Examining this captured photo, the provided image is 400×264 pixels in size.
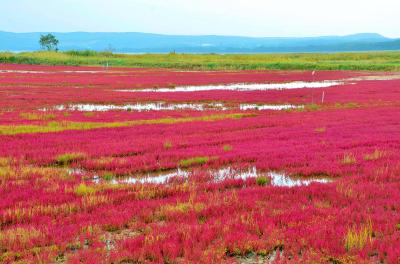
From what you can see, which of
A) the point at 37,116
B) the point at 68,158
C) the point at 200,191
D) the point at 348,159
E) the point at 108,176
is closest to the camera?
the point at 200,191

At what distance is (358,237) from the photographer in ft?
24.7

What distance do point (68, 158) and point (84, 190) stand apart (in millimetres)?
4775

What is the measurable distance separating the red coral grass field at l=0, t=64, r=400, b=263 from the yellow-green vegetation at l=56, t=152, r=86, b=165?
0.05 meters

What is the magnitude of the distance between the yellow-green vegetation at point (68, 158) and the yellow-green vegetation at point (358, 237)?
1000cm

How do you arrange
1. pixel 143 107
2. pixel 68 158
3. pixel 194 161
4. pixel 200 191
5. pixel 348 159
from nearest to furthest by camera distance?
1. pixel 200 191
2. pixel 348 159
3. pixel 194 161
4. pixel 68 158
5. pixel 143 107

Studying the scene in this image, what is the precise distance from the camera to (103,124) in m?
25.0

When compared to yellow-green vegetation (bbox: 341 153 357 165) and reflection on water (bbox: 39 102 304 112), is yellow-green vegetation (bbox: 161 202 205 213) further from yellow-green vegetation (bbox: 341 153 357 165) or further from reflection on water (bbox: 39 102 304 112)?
reflection on water (bbox: 39 102 304 112)

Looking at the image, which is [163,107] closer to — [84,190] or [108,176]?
[108,176]

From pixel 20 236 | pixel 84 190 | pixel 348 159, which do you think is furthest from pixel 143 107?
pixel 20 236

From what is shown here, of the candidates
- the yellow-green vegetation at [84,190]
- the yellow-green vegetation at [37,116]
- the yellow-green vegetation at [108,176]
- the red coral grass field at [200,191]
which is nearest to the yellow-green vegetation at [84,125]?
the red coral grass field at [200,191]

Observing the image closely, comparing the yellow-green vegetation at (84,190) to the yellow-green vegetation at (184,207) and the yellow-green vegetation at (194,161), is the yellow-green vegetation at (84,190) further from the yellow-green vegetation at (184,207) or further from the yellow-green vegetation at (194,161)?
the yellow-green vegetation at (194,161)

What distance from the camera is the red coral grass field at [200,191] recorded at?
732 cm

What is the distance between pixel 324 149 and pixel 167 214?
30.1ft

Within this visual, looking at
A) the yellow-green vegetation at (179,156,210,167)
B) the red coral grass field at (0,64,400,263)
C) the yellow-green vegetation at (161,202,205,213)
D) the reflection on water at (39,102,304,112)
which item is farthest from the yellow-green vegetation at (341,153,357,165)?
the reflection on water at (39,102,304,112)
